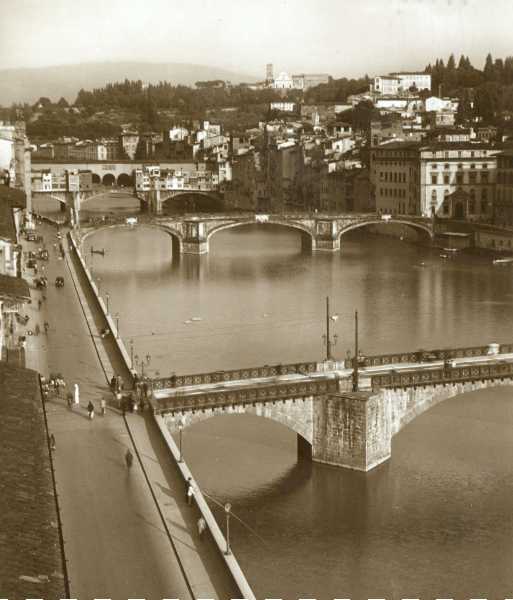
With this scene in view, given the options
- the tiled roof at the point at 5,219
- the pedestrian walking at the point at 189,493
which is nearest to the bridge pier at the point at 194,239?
the tiled roof at the point at 5,219

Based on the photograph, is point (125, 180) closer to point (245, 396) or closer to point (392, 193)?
point (392, 193)

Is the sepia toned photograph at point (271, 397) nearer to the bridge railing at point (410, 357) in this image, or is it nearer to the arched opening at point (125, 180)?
the bridge railing at point (410, 357)

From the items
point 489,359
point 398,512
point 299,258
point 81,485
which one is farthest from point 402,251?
point 81,485

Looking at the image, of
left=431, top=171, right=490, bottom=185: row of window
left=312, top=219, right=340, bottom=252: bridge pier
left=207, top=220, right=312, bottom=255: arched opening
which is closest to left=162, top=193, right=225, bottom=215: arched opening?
left=207, top=220, right=312, bottom=255: arched opening

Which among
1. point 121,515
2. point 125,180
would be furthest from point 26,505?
point 125,180

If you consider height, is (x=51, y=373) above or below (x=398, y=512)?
above

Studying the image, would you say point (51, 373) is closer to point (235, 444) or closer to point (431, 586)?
point (235, 444)

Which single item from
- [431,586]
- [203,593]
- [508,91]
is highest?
[508,91]
